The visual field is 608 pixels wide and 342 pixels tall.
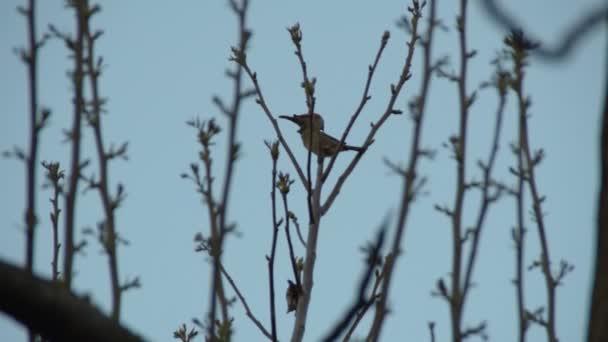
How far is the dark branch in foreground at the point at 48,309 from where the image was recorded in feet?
5.16

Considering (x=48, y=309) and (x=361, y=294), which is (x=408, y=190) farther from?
(x=48, y=309)

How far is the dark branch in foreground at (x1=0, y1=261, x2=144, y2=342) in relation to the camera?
5.16 ft

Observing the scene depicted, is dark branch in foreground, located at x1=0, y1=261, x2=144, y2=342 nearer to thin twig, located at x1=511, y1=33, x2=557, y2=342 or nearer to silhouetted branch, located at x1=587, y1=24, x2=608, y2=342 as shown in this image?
silhouetted branch, located at x1=587, y1=24, x2=608, y2=342

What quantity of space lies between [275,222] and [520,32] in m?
1.32

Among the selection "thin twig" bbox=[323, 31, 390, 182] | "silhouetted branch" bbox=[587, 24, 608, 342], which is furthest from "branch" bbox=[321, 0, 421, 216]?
"silhouetted branch" bbox=[587, 24, 608, 342]

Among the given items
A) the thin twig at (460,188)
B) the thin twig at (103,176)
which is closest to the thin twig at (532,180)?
the thin twig at (460,188)

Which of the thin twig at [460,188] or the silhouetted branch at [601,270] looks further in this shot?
the thin twig at [460,188]

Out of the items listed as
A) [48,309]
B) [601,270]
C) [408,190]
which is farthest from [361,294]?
[48,309]

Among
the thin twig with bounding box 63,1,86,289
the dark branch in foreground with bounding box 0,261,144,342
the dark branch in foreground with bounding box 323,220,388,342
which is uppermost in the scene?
the thin twig with bounding box 63,1,86,289

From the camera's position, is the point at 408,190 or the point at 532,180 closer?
the point at 408,190

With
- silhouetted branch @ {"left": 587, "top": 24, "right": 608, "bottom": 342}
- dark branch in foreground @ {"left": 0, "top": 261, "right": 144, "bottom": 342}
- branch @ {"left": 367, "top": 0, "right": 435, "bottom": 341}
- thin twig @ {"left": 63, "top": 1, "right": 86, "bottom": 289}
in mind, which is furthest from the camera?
branch @ {"left": 367, "top": 0, "right": 435, "bottom": 341}

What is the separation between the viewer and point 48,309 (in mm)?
1573

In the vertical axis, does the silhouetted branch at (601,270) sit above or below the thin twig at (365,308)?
below

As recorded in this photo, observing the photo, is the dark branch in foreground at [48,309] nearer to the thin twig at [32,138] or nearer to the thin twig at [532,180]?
the thin twig at [32,138]
